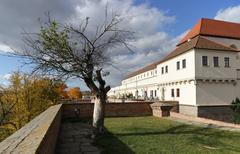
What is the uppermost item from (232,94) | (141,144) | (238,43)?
(238,43)

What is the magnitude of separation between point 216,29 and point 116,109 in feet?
79.5

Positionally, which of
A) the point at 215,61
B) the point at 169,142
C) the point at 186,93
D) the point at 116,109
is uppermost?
the point at 215,61

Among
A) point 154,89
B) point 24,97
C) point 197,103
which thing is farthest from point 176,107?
point 24,97

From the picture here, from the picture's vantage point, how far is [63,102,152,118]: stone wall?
17562mm

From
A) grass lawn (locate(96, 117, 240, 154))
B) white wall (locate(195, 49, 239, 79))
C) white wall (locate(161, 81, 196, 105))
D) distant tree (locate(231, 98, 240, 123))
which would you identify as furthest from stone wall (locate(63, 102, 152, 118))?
distant tree (locate(231, 98, 240, 123))

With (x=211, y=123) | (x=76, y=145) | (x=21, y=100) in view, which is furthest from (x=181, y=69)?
(x=76, y=145)

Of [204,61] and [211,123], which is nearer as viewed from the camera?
[211,123]

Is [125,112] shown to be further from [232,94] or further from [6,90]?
[6,90]

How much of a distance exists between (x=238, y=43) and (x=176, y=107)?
14.5 m

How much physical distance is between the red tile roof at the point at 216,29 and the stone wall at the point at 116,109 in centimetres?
1901

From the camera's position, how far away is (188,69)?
96.5 feet

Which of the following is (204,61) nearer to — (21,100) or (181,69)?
(181,69)

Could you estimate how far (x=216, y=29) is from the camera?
35750 mm

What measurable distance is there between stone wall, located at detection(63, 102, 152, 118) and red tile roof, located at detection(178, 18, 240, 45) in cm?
1901
